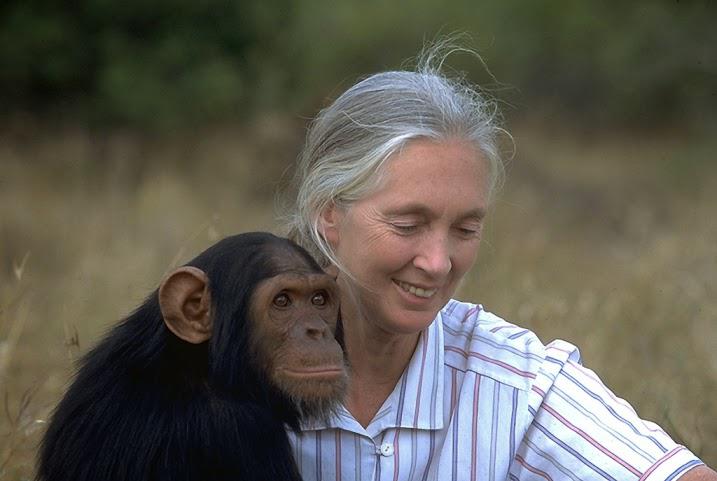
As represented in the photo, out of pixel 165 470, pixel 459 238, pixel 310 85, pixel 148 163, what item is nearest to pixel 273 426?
pixel 165 470

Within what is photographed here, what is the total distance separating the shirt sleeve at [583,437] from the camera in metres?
3.58

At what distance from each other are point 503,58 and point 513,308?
10501mm

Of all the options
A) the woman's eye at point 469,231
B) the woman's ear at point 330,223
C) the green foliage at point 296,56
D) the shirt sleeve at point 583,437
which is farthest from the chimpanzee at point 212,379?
the green foliage at point 296,56

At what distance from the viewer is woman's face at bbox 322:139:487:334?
359 cm

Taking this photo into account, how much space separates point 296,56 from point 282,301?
12226 millimetres

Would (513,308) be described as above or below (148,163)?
below

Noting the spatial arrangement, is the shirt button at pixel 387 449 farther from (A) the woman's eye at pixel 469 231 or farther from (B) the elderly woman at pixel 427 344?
(A) the woman's eye at pixel 469 231

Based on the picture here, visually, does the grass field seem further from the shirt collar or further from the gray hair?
the shirt collar

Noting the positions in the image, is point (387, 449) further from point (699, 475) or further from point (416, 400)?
point (699, 475)

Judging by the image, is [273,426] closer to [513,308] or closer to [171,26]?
[513,308]

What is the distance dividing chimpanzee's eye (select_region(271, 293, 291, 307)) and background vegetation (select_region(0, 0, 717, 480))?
1905mm

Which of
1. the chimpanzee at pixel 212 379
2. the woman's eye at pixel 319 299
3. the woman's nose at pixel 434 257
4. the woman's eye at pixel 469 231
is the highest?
the woman's eye at pixel 469 231

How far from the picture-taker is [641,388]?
5.61 m

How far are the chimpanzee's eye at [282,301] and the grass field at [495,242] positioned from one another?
3.21ft
